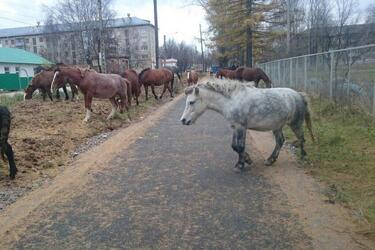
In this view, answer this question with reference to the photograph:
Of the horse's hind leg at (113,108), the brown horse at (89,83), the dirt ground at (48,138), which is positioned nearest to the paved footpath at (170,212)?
the dirt ground at (48,138)

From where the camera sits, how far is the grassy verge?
5.25 m

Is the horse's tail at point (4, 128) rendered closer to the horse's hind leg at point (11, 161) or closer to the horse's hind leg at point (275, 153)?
the horse's hind leg at point (11, 161)

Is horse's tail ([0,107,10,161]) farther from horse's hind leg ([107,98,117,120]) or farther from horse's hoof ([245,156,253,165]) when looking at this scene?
horse's hind leg ([107,98,117,120])

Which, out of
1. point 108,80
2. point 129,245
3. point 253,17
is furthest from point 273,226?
point 253,17

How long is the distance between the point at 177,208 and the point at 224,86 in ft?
8.83

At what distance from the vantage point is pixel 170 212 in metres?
5.14

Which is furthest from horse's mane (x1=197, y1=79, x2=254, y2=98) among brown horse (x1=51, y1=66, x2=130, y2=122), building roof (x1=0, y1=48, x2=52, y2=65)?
building roof (x1=0, y1=48, x2=52, y2=65)

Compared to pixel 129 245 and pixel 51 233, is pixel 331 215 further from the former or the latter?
pixel 51 233

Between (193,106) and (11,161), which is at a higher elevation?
(193,106)

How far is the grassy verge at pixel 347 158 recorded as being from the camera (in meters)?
5.25

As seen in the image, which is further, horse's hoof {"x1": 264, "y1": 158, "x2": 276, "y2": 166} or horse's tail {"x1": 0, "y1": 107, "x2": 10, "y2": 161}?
horse's hoof {"x1": 264, "y1": 158, "x2": 276, "y2": 166}

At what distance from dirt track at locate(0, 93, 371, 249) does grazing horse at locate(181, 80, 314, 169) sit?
2.25 feet

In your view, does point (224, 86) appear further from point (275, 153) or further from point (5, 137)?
point (5, 137)

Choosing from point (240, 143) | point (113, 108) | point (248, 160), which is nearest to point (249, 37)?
point (113, 108)
